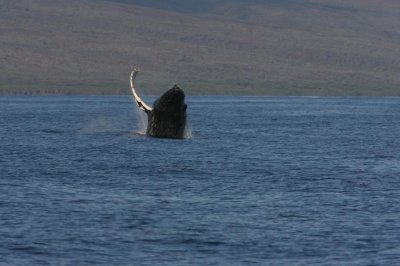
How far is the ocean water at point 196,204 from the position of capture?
33.6m

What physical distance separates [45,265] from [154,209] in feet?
31.6

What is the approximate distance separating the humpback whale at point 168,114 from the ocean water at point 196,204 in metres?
0.99

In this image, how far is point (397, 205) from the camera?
42938 millimetres

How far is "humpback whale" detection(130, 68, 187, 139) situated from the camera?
67375mm

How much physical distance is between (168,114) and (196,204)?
90.4 ft

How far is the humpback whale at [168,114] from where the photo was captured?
221ft

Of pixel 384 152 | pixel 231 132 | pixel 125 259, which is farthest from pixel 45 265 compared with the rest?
pixel 231 132

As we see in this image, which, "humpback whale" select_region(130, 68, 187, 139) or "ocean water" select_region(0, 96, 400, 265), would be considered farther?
"humpback whale" select_region(130, 68, 187, 139)

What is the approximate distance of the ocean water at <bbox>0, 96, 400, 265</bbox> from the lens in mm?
33625

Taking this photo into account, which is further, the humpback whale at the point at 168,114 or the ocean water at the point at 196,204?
the humpback whale at the point at 168,114

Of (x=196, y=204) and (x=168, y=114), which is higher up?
(x=196, y=204)

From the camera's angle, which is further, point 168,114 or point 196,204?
point 168,114

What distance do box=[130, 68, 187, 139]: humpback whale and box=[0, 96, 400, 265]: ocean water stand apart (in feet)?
3.24

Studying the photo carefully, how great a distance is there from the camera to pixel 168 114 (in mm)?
69562
